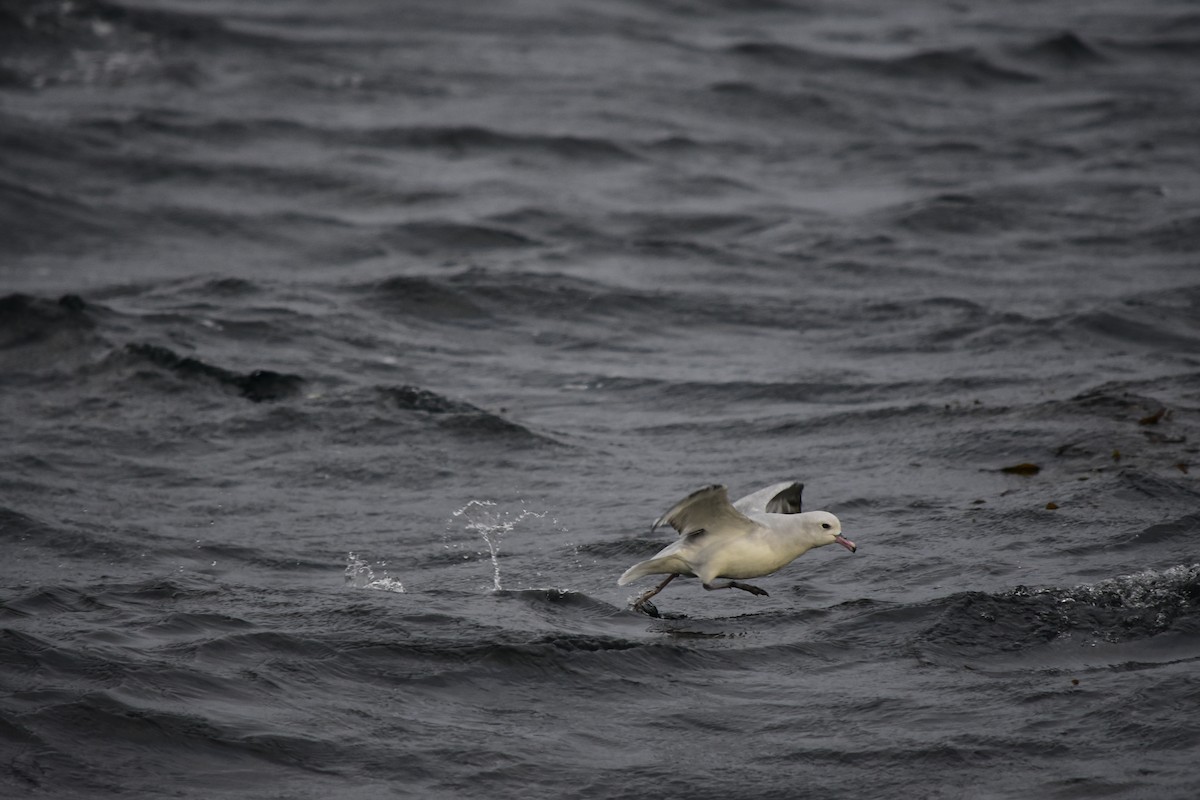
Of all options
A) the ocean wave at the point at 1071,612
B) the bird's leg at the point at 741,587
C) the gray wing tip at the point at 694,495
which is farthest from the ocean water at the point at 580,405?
the gray wing tip at the point at 694,495

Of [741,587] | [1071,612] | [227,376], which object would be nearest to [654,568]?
[741,587]

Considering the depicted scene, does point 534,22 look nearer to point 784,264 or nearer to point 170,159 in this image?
point 170,159

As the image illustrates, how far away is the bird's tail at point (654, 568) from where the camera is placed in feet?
28.7

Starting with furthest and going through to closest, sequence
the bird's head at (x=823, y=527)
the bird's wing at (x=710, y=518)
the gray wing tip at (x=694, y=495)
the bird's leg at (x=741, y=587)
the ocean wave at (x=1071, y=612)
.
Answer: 1. the bird's leg at (x=741, y=587)
2. the bird's head at (x=823, y=527)
3. the bird's wing at (x=710, y=518)
4. the ocean wave at (x=1071, y=612)
5. the gray wing tip at (x=694, y=495)

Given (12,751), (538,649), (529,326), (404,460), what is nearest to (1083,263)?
(529,326)

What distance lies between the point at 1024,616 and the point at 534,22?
2175cm

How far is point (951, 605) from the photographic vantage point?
8.73 m

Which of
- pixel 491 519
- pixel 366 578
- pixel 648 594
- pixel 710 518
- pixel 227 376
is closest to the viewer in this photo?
pixel 710 518

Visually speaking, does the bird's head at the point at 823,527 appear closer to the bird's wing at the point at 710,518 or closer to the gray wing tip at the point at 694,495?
the bird's wing at the point at 710,518

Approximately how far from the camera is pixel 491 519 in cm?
1070

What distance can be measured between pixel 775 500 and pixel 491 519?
2160 millimetres

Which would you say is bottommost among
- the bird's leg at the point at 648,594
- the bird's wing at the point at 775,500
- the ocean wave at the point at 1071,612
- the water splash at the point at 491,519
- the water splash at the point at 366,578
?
the water splash at the point at 366,578

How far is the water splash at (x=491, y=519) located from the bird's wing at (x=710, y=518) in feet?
5.62

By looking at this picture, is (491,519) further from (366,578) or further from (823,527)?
(823,527)
